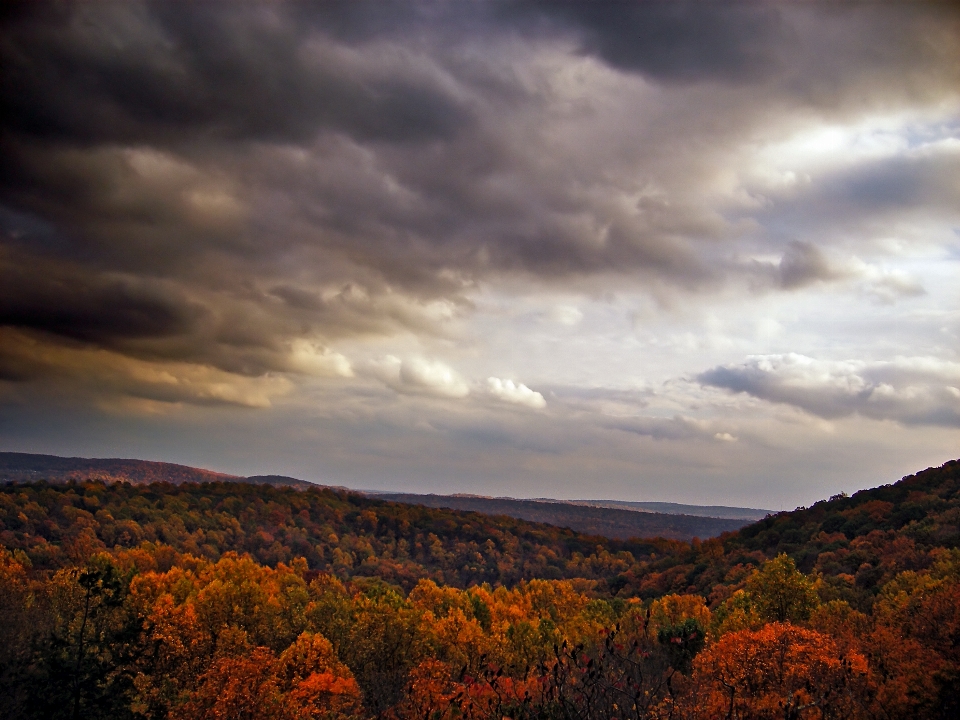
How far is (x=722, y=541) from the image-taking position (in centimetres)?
15950

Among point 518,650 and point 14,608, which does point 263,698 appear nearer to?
point 518,650

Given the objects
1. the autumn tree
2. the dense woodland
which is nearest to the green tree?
the dense woodland

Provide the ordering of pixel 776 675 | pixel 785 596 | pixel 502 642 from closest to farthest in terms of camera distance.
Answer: pixel 776 675 → pixel 785 596 → pixel 502 642

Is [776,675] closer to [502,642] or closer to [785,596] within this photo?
[785,596]

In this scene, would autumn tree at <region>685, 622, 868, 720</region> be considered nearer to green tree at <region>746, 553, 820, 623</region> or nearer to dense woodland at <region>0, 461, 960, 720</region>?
dense woodland at <region>0, 461, 960, 720</region>

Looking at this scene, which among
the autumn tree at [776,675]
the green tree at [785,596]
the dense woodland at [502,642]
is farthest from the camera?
the green tree at [785,596]

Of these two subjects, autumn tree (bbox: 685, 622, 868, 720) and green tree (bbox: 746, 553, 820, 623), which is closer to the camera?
autumn tree (bbox: 685, 622, 868, 720)

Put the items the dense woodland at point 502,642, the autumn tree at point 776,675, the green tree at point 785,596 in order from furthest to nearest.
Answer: the green tree at point 785,596 → the dense woodland at point 502,642 → the autumn tree at point 776,675

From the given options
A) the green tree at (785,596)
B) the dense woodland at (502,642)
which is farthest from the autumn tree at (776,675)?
the green tree at (785,596)

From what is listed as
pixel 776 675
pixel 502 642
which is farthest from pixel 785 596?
pixel 502 642

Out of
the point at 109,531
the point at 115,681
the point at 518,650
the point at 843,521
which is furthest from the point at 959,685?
the point at 109,531

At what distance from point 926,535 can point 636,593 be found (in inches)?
2439

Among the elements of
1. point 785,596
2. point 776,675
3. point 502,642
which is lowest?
point 502,642

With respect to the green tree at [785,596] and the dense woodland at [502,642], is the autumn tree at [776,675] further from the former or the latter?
the green tree at [785,596]
